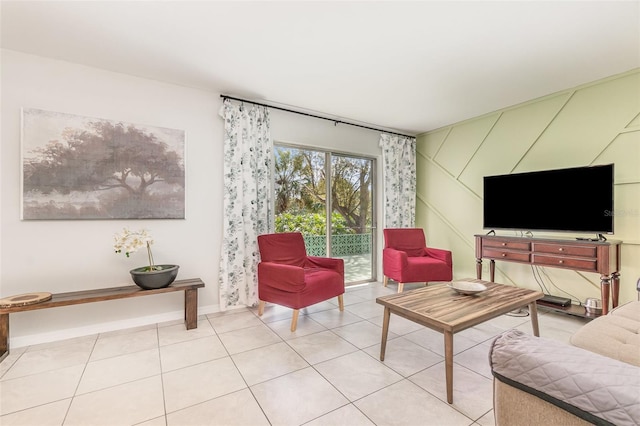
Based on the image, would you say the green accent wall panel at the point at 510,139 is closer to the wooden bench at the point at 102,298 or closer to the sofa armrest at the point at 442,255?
the sofa armrest at the point at 442,255

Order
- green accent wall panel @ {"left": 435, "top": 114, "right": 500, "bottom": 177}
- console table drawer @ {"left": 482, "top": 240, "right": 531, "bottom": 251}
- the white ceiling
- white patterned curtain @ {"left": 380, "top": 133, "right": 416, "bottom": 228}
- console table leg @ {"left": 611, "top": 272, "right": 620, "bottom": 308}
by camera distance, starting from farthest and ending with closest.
Result: white patterned curtain @ {"left": 380, "top": 133, "right": 416, "bottom": 228}, green accent wall panel @ {"left": 435, "top": 114, "right": 500, "bottom": 177}, console table drawer @ {"left": 482, "top": 240, "right": 531, "bottom": 251}, console table leg @ {"left": 611, "top": 272, "right": 620, "bottom": 308}, the white ceiling

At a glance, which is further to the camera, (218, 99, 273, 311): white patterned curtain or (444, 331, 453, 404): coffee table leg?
(218, 99, 273, 311): white patterned curtain

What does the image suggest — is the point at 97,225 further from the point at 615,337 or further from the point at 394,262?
the point at 615,337

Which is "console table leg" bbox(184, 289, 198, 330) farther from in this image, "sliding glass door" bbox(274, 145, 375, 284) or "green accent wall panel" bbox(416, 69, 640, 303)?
"green accent wall panel" bbox(416, 69, 640, 303)

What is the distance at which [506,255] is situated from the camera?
323 centimetres

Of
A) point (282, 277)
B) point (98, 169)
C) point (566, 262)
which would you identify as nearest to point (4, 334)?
point (98, 169)

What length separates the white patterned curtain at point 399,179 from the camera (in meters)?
4.52

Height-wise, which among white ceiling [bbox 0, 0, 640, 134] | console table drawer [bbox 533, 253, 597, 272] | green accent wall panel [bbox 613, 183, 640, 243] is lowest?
console table drawer [bbox 533, 253, 597, 272]

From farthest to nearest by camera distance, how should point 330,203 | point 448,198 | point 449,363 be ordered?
point 448,198, point 330,203, point 449,363

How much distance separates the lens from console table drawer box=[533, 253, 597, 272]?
2635mm

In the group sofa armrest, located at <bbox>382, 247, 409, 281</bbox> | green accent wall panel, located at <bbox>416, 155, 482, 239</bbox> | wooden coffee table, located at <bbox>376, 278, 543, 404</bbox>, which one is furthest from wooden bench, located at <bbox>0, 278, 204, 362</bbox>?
green accent wall panel, located at <bbox>416, 155, 482, 239</bbox>

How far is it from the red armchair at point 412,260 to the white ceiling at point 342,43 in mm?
1966

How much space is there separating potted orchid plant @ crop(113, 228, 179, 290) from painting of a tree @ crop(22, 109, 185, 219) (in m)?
0.26

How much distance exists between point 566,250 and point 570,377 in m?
2.72
